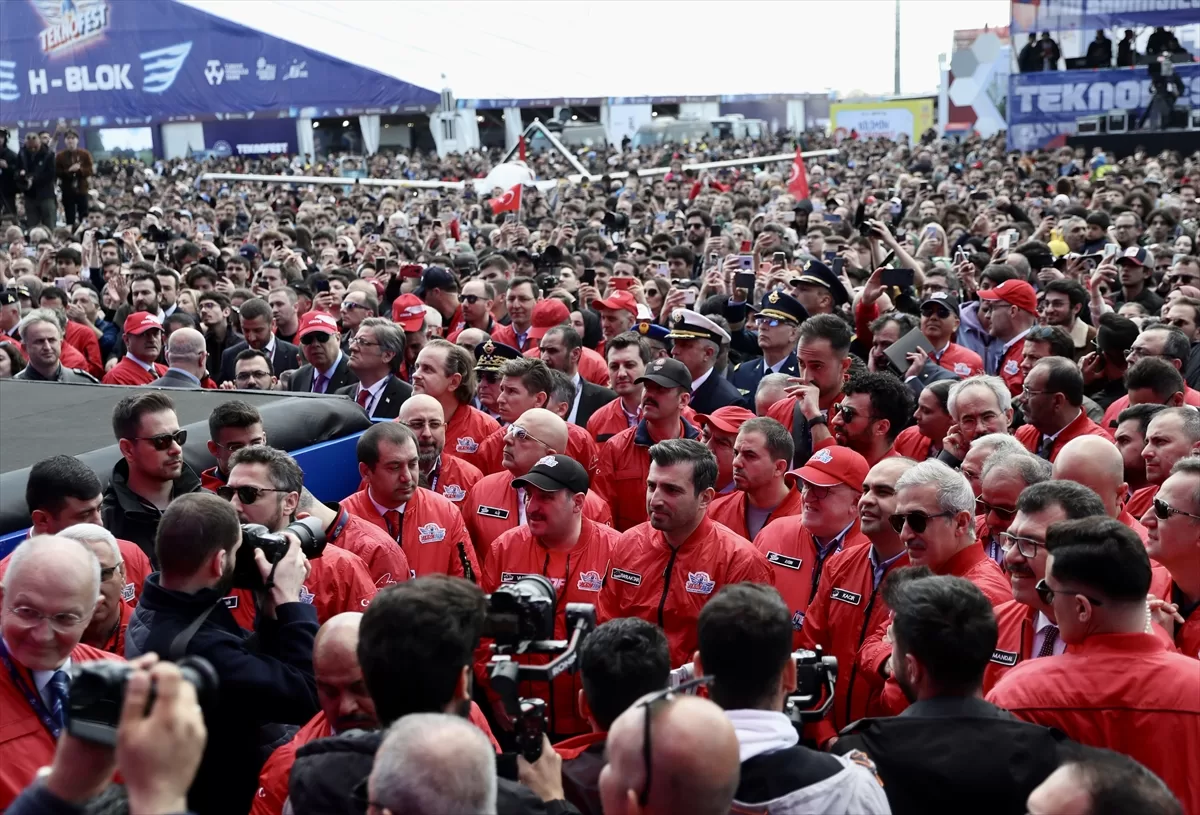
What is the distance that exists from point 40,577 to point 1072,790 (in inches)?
105

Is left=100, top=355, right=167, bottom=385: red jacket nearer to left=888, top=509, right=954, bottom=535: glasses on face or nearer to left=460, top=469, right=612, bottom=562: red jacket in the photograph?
left=460, top=469, right=612, bottom=562: red jacket

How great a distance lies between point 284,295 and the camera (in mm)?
11141

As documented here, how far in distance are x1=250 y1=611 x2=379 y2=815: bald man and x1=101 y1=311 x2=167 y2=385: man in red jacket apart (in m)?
6.31

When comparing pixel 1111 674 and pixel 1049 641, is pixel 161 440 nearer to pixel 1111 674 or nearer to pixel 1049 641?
pixel 1049 641

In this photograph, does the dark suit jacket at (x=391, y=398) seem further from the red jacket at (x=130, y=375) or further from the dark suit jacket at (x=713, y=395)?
the red jacket at (x=130, y=375)

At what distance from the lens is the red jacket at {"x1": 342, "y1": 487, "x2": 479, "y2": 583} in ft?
→ 18.9

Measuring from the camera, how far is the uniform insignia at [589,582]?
5305 mm

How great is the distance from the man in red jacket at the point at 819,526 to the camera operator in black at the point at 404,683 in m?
2.39

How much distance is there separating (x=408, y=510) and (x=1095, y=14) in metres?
31.6

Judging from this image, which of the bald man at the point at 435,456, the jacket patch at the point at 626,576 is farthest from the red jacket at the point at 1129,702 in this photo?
the bald man at the point at 435,456

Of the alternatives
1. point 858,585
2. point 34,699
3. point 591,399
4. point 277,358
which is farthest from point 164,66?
point 34,699

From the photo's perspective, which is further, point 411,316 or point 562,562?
point 411,316

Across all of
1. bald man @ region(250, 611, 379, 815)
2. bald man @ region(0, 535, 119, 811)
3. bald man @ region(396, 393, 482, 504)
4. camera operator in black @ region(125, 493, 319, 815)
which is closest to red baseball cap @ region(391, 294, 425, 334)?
bald man @ region(396, 393, 482, 504)

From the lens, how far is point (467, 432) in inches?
299
